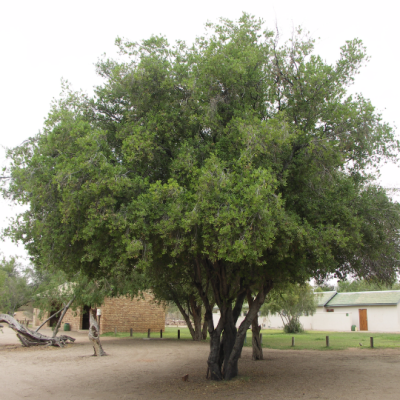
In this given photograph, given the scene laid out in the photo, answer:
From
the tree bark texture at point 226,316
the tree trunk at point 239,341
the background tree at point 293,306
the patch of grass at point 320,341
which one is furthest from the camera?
the background tree at point 293,306

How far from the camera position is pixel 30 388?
1134 centimetres

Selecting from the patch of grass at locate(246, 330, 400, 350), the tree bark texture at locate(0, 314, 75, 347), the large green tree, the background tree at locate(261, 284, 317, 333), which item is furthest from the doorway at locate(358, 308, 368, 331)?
the large green tree

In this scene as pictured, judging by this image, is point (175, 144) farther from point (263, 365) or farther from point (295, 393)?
point (263, 365)

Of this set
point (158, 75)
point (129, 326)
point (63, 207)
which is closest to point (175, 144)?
point (158, 75)

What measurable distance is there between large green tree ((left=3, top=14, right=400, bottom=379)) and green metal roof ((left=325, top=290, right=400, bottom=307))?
33016mm

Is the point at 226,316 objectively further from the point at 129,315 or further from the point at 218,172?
the point at 129,315

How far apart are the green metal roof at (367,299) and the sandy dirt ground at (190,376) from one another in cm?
2323

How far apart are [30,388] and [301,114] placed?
1113cm

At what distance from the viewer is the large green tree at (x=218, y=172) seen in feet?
28.1

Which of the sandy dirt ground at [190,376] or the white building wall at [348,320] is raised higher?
the sandy dirt ground at [190,376]

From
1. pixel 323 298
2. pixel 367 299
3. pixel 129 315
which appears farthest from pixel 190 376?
pixel 323 298

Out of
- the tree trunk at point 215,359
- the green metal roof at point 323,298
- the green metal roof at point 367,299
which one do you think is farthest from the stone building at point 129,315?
the tree trunk at point 215,359

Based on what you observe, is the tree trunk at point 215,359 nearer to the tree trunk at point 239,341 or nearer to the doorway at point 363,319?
the tree trunk at point 239,341

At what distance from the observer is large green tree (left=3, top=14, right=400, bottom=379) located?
8.56 m
